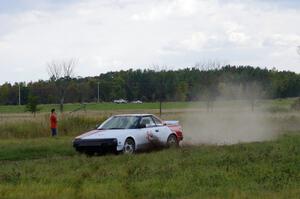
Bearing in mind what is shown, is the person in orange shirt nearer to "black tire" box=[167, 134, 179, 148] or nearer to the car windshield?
the car windshield

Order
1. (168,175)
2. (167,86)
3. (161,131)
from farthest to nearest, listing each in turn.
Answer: (167,86) → (161,131) → (168,175)

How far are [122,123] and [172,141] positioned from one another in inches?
86.6

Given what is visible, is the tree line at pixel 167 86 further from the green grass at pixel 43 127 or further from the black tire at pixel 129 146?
the black tire at pixel 129 146

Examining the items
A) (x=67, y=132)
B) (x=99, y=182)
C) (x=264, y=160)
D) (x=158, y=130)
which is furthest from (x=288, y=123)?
(x=99, y=182)

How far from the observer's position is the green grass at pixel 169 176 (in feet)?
34.3

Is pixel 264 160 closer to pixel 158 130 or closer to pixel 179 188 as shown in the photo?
pixel 179 188

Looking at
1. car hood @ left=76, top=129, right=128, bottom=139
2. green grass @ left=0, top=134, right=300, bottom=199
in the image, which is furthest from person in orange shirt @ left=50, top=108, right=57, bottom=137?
green grass @ left=0, top=134, right=300, bottom=199

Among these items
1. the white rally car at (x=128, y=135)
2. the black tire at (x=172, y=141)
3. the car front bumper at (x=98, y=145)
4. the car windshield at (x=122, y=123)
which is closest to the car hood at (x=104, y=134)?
the white rally car at (x=128, y=135)

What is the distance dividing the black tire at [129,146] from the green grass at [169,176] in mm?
1882

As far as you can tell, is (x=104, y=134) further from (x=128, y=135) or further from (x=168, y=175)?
Answer: (x=168, y=175)

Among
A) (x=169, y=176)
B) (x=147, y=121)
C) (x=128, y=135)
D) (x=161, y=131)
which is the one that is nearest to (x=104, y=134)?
(x=128, y=135)

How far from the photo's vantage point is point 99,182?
11.9 m

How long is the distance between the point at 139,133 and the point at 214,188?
29.3ft

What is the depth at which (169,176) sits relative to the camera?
12.5 metres
